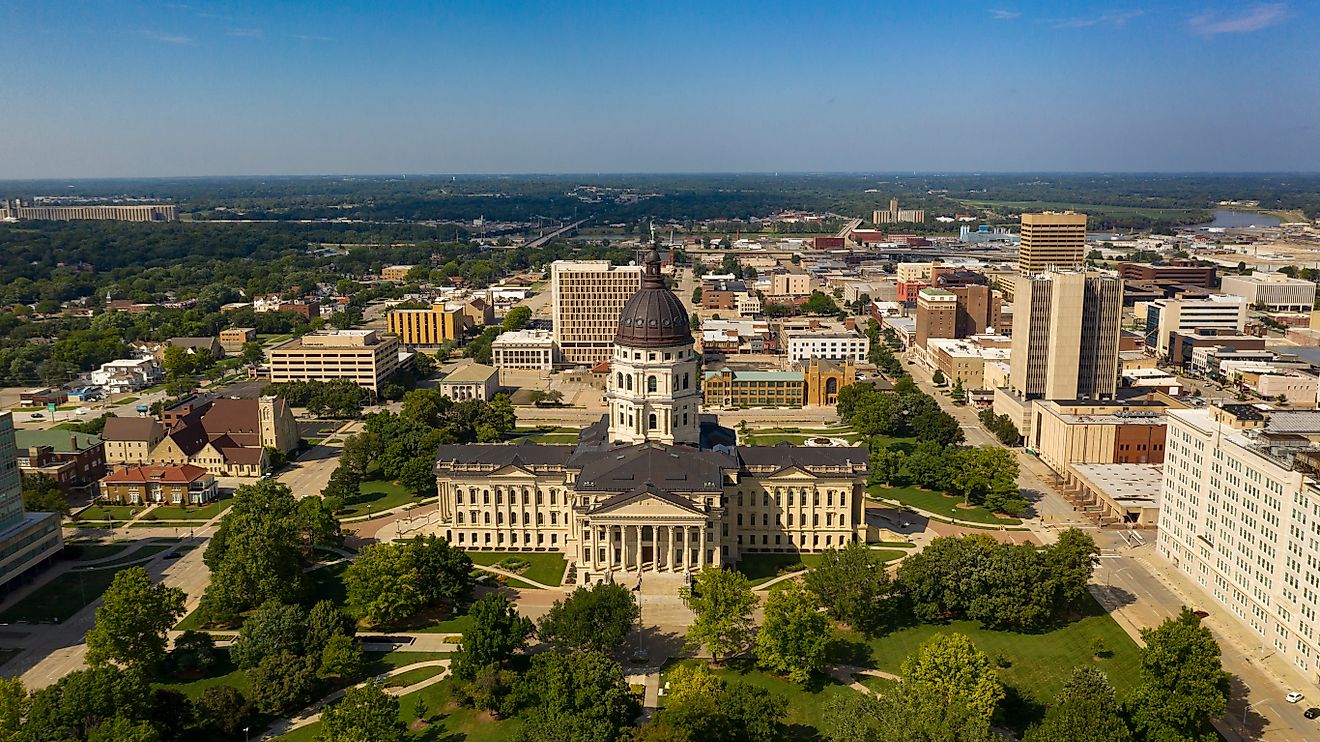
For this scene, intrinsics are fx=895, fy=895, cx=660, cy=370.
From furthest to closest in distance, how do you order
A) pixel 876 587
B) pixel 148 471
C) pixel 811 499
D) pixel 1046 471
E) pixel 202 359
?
pixel 202 359 < pixel 1046 471 < pixel 148 471 < pixel 811 499 < pixel 876 587

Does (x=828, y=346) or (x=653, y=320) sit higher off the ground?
(x=653, y=320)

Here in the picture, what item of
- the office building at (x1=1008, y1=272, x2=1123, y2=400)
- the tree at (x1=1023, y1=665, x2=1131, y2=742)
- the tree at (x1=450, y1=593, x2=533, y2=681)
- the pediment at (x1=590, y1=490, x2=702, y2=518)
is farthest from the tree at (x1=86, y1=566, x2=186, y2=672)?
the office building at (x1=1008, y1=272, x2=1123, y2=400)

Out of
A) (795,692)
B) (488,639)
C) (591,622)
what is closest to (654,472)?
(591,622)

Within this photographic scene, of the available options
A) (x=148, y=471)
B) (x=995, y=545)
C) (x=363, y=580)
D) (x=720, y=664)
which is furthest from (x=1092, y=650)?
(x=148, y=471)

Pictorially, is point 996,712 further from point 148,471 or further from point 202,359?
point 202,359

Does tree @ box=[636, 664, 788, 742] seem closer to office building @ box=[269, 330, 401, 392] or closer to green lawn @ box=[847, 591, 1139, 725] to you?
green lawn @ box=[847, 591, 1139, 725]

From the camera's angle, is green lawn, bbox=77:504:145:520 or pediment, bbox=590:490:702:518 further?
green lawn, bbox=77:504:145:520

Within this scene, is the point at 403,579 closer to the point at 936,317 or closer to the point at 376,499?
the point at 376,499
